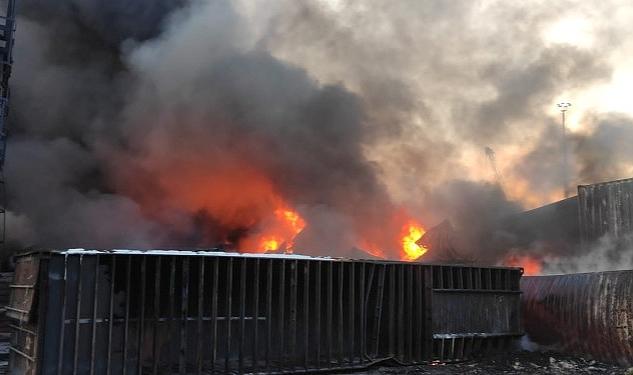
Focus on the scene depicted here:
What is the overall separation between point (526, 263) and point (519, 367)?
13617mm

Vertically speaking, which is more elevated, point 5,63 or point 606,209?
point 5,63

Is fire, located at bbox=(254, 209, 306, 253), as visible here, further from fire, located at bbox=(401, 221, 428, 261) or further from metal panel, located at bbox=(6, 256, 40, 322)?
metal panel, located at bbox=(6, 256, 40, 322)

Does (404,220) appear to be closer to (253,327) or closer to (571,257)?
(571,257)

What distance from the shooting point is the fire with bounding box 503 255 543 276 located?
2630 cm

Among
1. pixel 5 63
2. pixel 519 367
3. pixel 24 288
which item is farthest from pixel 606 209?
pixel 5 63

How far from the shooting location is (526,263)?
26828mm

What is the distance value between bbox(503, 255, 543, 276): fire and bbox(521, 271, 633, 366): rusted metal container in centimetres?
953

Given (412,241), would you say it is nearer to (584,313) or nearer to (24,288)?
(584,313)

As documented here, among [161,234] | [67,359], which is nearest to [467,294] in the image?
[67,359]

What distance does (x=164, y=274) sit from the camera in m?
11.5

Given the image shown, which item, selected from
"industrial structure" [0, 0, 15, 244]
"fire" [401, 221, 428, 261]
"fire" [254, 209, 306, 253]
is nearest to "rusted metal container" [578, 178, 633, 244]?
"fire" [401, 221, 428, 261]

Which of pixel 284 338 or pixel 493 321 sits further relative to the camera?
pixel 493 321

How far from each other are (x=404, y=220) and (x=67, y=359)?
73.5 feet

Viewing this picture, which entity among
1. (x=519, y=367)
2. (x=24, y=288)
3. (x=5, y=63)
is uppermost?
(x=5, y=63)
